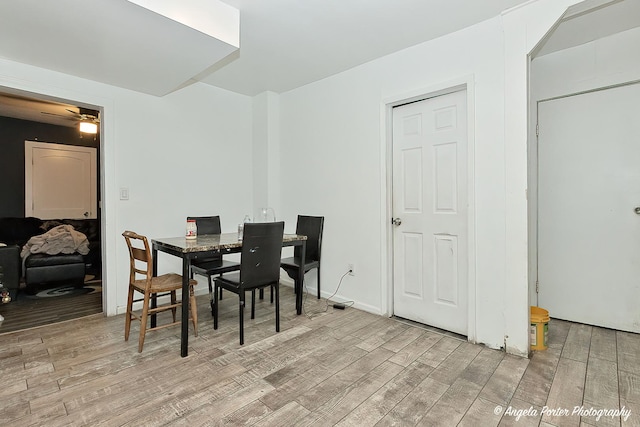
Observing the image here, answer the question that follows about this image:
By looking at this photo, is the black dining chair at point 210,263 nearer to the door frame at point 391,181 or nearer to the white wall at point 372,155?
the white wall at point 372,155

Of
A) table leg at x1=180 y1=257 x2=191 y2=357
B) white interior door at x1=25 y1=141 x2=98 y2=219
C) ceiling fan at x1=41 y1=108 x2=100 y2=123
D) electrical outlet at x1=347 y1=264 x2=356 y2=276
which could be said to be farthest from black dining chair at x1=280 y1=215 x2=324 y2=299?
white interior door at x1=25 y1=141 x2=98 y2=219

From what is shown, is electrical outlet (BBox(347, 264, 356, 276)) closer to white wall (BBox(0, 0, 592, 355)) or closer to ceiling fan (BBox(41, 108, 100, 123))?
white wall (BBox(0, 0, 592, 355))

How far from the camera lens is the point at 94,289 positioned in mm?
4059

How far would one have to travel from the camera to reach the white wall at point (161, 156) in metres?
3.11

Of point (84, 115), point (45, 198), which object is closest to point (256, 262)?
point (84, 115)

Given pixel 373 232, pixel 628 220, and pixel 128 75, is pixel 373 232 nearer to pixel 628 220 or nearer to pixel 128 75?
pixel 628 220

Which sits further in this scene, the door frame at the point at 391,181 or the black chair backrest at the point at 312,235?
the black chair backrest at the point at 312,235

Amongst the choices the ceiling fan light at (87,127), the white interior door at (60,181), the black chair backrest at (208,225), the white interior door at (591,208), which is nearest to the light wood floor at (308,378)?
the white interior door at (591,208)

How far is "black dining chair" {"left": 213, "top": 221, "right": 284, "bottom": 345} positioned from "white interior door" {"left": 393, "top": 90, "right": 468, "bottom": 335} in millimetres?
1192

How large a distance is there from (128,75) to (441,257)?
3.24m

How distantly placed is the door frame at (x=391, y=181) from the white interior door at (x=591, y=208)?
3.35ft

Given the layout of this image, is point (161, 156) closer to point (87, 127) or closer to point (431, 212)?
point (87, 127)

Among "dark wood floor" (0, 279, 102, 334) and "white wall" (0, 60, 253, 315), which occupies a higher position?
"white wall" (0, 60, 253, 315)

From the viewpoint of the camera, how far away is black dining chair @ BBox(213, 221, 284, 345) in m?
2.41
